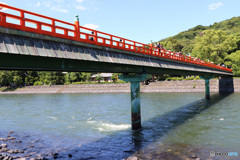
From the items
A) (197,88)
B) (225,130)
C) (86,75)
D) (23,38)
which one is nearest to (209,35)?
(197,88)

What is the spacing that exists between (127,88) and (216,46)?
35477 mm

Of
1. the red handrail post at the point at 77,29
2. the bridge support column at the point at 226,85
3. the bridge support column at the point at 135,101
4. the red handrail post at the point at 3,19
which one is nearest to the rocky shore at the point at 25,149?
the red handrail post at the point at 77,29

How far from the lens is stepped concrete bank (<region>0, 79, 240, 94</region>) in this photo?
6688 centimetres

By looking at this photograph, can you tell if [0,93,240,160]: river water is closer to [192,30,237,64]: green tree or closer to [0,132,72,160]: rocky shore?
[0,132,72,160]: rocky shore

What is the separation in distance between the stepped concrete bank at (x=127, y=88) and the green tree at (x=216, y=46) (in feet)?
44.7

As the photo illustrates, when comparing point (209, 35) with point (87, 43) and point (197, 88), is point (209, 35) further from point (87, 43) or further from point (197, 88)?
point (87, 43)

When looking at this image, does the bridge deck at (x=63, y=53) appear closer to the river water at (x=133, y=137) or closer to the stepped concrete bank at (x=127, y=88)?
the river water at (x=133, y=137)

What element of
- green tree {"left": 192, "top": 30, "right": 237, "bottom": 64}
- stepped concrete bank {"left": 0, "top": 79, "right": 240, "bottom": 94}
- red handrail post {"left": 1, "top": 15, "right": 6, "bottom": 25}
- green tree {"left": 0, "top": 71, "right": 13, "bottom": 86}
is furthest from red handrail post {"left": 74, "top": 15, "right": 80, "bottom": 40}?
green tree {"left": 0, "top": 71, "right": 13, "bottom": 86}

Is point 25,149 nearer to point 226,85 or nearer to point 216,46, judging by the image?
point 226,85

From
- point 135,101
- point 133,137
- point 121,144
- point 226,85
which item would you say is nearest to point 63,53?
point 121,144

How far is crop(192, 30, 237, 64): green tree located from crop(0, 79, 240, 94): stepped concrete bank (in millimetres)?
13639

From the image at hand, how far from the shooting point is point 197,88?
66.6 m

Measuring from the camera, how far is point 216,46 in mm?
76625

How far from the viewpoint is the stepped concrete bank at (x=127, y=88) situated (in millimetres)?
66875
